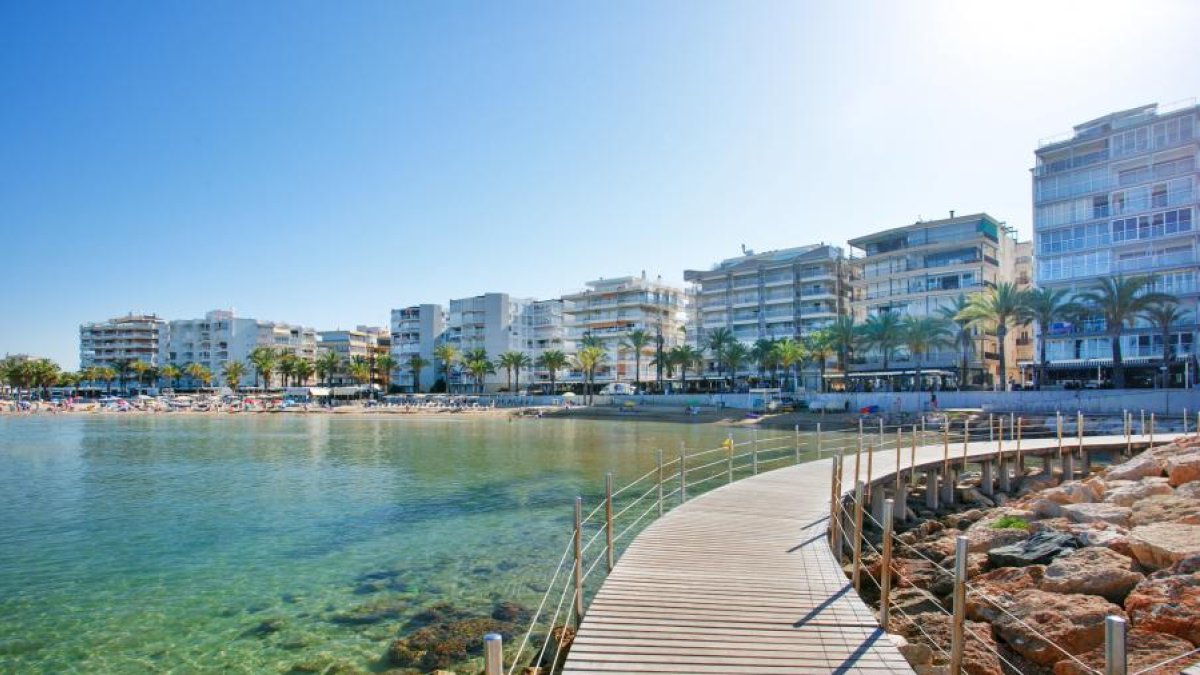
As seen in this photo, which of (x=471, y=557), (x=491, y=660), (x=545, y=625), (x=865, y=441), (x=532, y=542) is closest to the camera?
(x=491, y=660)

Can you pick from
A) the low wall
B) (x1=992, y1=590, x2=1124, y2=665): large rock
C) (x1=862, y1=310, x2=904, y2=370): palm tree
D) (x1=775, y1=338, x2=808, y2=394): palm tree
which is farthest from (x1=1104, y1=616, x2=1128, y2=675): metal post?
(x1=775, y1=338, x2=808, y2=394): palm tree

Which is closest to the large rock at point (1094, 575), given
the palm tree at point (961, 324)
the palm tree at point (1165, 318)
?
the palm tree at point (1165, 318)

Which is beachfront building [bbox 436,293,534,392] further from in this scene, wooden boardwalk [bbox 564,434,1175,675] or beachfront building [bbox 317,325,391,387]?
wooden boardwalk [bbox 564,434,1175,675]

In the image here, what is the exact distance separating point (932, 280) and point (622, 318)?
2054 inches

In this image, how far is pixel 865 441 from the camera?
41.4 meters

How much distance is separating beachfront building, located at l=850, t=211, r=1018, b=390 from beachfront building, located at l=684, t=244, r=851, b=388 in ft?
24.1

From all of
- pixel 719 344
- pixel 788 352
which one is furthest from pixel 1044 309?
pixel 719 344

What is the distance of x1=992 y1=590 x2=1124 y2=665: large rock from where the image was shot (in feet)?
31.4

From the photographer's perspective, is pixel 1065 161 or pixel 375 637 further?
pixel 1065 161

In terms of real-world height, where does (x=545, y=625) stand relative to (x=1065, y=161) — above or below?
below

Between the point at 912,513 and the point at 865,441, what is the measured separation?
20.2 m

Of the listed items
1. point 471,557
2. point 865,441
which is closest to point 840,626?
point 471,557

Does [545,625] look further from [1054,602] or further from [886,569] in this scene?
[1054,602]

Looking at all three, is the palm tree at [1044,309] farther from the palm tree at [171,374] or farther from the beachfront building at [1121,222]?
the palm tree at [171,374]
